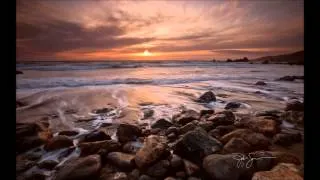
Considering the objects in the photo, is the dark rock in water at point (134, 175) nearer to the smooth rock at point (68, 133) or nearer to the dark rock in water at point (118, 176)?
the dark rock in water at point (118, 176)

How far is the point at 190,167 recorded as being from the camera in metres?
1.71

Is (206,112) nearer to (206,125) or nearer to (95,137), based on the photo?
(206,125)

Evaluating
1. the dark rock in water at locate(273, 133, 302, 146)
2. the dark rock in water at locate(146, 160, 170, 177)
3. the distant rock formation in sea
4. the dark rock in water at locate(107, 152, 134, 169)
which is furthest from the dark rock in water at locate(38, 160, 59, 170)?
the distant rock formation in sea

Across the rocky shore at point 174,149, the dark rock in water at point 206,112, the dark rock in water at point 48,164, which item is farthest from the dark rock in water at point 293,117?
the dark rock in water at point 48,164

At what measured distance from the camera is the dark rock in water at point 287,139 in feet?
5.90

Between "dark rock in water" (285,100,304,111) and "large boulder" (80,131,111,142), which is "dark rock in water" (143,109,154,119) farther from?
"dark rock in water" (285,100,304,111)

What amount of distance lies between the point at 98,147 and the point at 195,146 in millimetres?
646

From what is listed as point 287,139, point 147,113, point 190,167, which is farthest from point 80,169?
point 287,139

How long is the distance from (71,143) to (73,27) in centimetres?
79
